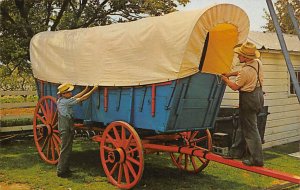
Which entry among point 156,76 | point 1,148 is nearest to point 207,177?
point 156,76

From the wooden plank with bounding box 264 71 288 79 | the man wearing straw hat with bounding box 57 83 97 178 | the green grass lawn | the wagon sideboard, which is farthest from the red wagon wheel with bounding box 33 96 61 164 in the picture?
the wooden plank with bounding box 264 71 288 79

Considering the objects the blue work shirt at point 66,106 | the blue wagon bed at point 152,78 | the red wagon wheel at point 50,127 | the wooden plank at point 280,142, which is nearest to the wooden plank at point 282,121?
the wooden plank at point 280,142

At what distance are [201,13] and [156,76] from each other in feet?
4.23

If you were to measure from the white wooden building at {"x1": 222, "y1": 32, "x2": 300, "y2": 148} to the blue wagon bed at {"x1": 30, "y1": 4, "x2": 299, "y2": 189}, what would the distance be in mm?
4421

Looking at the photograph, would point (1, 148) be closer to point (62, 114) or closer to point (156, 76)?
point (62, 114)

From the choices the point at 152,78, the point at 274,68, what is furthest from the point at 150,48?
the point at 274,68

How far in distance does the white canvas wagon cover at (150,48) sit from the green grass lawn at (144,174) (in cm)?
197

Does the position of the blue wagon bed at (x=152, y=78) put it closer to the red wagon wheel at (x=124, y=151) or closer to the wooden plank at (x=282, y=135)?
the red wagon wheel at (x=124, y=151)

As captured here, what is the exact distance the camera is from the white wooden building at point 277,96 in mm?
11873

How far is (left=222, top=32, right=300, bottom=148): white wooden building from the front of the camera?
1187 centimetres

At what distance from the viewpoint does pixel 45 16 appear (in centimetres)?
1416

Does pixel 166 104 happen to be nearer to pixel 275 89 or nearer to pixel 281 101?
pixel 275 89

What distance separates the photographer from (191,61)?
636cm

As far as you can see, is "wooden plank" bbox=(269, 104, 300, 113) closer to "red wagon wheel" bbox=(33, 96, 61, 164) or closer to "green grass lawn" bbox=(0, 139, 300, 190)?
"green grass lawn" bbox=(0, 139, 300, 190)
